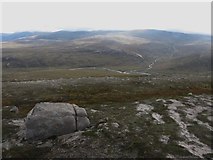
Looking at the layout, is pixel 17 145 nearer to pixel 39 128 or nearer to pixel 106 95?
pixel 39 128

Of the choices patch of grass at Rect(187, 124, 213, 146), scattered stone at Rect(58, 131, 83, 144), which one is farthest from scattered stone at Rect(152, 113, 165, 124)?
scattered stone at Rect(58, 131, 83, 144)

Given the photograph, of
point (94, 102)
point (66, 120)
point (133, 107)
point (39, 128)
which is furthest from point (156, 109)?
point (39, 128)

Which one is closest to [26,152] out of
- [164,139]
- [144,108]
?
[164,139]

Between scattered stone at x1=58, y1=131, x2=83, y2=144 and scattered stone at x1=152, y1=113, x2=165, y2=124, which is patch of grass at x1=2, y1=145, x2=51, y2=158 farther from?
scattered stone at x1=152, y1=113, x2=165, y2=124

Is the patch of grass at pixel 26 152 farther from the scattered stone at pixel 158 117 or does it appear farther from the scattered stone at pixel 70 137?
the scattered stone at pixel 158 117

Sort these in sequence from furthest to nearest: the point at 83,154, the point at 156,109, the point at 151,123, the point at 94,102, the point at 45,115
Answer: the point at 94,102 < the point at 156,109 < the point at 151,123 < the point at 45,115 < the point at 83,154

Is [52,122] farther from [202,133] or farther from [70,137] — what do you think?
[202,133]

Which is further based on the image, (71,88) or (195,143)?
(71,88)

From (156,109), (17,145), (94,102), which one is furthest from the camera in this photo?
(94,102)
